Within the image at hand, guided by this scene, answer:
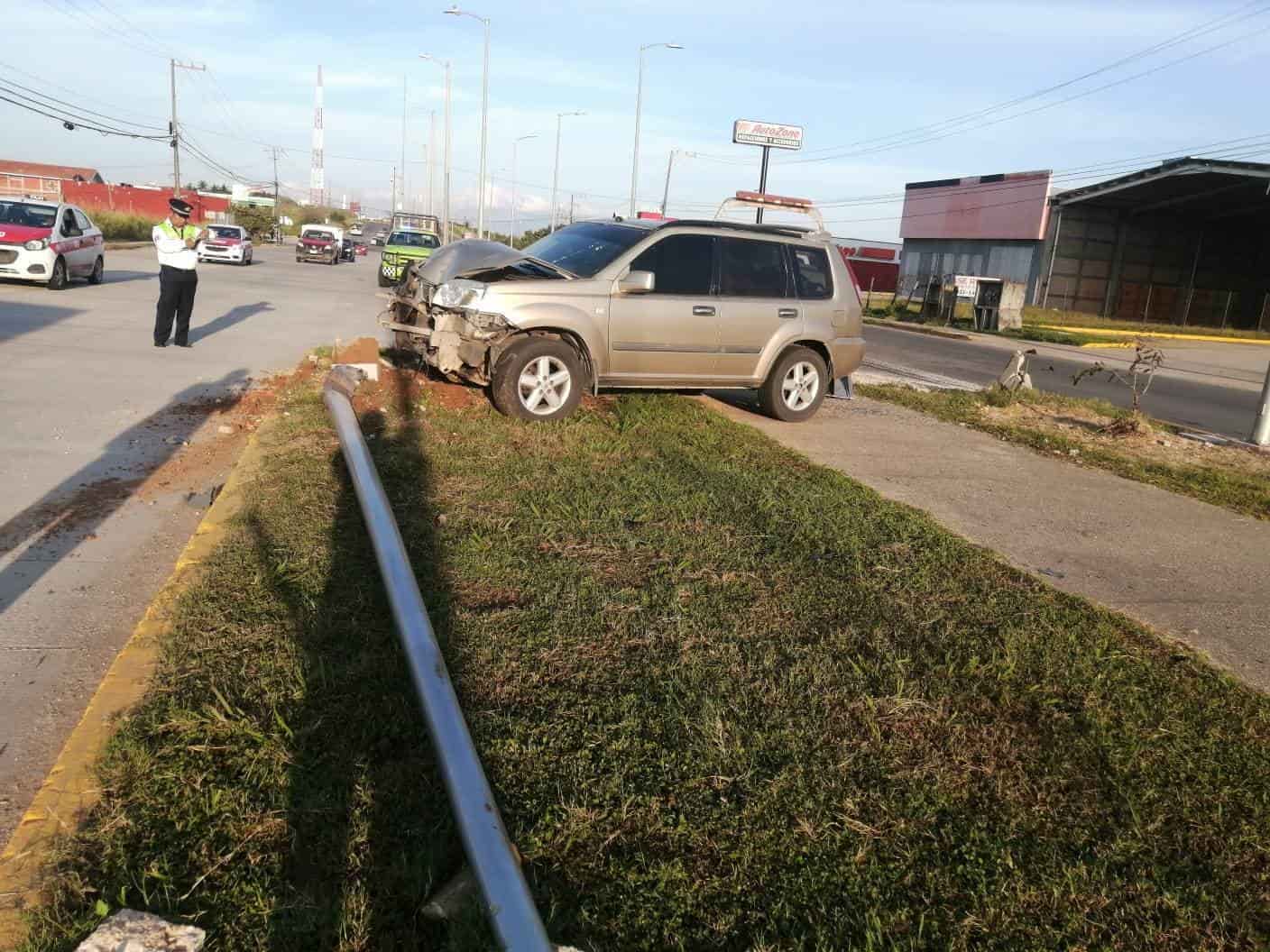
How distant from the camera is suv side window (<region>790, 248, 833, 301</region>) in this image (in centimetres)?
927

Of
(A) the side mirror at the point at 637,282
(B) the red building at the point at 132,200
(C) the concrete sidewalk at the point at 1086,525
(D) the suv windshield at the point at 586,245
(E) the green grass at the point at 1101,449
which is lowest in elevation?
(C) the concrete sidewalk at the point at 1086,525

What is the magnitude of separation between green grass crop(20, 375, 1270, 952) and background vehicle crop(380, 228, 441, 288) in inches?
843

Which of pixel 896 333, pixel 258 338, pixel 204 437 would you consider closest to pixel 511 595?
pixel 204 437

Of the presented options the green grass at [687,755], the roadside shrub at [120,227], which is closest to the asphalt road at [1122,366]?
the green grass at [687,755]

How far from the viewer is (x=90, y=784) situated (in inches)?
114

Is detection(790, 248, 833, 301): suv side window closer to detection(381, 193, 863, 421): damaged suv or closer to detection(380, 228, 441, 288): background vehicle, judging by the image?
detection(381, 193, 863, 421): damaged suv

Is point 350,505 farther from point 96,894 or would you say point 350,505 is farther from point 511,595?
point 96,894

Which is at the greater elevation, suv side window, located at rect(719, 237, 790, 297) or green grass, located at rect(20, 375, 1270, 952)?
suv side window, located at rect(719, 237, 790, 297)

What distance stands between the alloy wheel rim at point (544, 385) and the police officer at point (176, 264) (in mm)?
5812

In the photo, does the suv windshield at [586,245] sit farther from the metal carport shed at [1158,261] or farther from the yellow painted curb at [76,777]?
the metal carport shed at [1158,261]

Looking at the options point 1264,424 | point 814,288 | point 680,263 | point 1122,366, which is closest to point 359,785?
point 680,263

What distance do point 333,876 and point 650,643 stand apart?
1.69m

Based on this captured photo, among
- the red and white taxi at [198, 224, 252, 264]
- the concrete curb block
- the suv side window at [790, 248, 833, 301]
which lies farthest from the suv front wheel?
the red and white taxi at [198, 224, 252, 264]

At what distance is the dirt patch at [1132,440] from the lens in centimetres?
958
